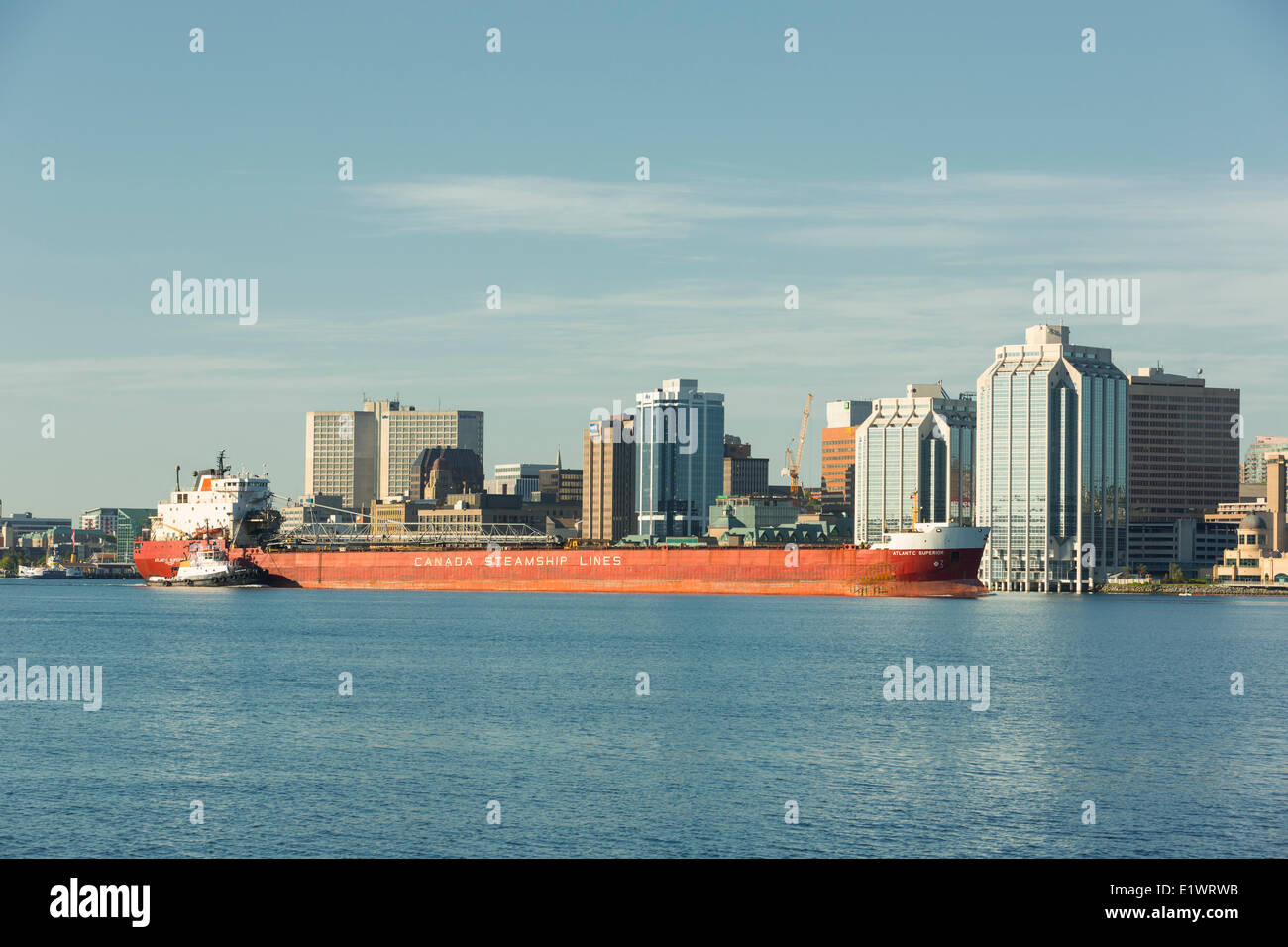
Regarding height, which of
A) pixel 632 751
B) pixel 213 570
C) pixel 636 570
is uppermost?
pixel 632 751

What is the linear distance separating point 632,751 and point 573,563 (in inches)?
3801

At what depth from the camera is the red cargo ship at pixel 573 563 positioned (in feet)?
409

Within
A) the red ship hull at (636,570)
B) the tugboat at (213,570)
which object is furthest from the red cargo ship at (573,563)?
the tugboat at (213,570)

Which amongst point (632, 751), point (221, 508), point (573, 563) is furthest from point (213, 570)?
point (632, 751)

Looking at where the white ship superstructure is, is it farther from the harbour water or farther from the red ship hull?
the harbour water

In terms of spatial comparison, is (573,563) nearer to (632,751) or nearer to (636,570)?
(636,570)

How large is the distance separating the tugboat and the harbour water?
58715 mm

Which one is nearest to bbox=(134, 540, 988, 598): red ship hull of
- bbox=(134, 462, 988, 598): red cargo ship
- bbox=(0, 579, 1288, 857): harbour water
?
bbox=(134, 462, 988, 598): red cargo ship

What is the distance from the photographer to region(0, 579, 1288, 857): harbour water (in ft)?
96.4

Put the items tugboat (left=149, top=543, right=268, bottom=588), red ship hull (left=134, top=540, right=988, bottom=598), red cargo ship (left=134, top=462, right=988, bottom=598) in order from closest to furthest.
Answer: red cargo ship (left=134, top=462, right=988, bottom=598)
red ship hull (left=134, top=540, right=988, bottom=598)
tugboat (left=149, top=543, right=268, bottom=588)

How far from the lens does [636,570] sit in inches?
5118

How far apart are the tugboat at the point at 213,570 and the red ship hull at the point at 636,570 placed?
51.0 inches

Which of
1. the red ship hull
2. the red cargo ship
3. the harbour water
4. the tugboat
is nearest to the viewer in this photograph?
the harbour water
